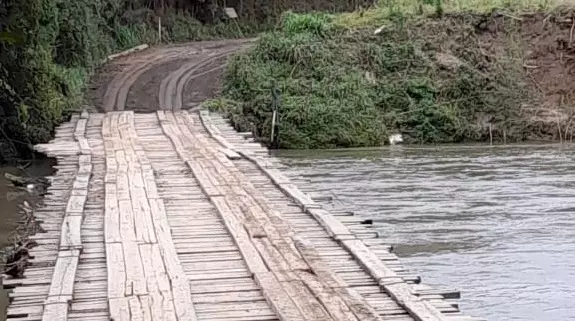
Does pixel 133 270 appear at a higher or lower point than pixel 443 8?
lower

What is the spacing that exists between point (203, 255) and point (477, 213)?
715cm

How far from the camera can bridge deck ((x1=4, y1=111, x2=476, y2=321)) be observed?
20.3 feet

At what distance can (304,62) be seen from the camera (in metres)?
24.0

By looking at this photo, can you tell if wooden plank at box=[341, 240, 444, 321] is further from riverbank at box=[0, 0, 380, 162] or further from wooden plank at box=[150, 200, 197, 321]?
riverbank at box=[0, 0, 380, 162]

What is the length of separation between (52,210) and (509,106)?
15.7m

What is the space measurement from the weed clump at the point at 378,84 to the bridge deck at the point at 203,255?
9.18 m

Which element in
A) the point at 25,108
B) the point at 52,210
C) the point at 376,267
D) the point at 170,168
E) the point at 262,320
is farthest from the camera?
the point at 25,108

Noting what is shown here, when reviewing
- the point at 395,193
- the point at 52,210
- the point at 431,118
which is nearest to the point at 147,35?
the point at 431,118

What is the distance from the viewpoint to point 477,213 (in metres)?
14.2

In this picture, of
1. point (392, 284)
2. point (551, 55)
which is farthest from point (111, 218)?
point (551, 55)

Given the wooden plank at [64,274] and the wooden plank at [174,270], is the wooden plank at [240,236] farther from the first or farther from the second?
the wooden plank at [64,274]

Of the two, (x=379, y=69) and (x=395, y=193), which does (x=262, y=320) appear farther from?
(x=379, y=69)

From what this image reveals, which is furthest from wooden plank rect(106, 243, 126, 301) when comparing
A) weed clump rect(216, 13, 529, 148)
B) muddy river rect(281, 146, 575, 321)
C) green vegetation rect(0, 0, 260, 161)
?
weed clump rect(216, 13, 529, 148)

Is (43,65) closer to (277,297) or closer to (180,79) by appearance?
(180,79)
